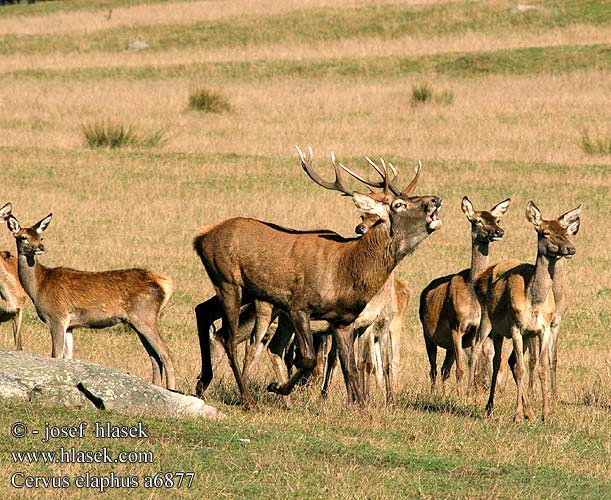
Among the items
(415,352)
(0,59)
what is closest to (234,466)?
(415,352)

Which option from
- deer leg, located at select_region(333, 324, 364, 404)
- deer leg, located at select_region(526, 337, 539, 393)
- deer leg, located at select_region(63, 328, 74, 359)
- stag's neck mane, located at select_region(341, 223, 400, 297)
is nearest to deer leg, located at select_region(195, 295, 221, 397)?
deer leg, located at select_region(63, 328, 74, 359)

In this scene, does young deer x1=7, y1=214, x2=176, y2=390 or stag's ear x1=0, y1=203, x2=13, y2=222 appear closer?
young deer x1=7, y1=214, x2=176, y2=390

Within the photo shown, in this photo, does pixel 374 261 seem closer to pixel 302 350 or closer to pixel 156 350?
pixel 302 350

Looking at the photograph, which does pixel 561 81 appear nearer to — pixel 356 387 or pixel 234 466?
pixel 356 387

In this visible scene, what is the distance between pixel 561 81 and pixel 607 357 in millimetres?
25526

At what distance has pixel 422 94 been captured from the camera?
3606cm

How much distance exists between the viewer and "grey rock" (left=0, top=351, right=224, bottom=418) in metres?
9.80

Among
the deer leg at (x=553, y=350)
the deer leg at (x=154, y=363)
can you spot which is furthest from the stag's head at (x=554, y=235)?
the deer leg at (x=154, y=363)

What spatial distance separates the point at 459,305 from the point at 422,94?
23.0 meters

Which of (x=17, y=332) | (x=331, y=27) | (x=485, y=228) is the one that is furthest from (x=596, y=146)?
(x=331, y=27)

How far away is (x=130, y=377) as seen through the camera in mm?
10195

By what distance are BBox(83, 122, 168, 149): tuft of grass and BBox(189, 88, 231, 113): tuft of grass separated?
5283mm

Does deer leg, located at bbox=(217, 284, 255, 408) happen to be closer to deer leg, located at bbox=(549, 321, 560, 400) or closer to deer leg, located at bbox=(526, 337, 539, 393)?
deer leg, located at bbox=(526, 337, 539, 393)

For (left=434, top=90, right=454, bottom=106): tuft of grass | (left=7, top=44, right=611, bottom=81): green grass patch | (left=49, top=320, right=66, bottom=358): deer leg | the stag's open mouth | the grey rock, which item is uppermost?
(left=7, top=44, right=611, bottom=81): green grass patch
